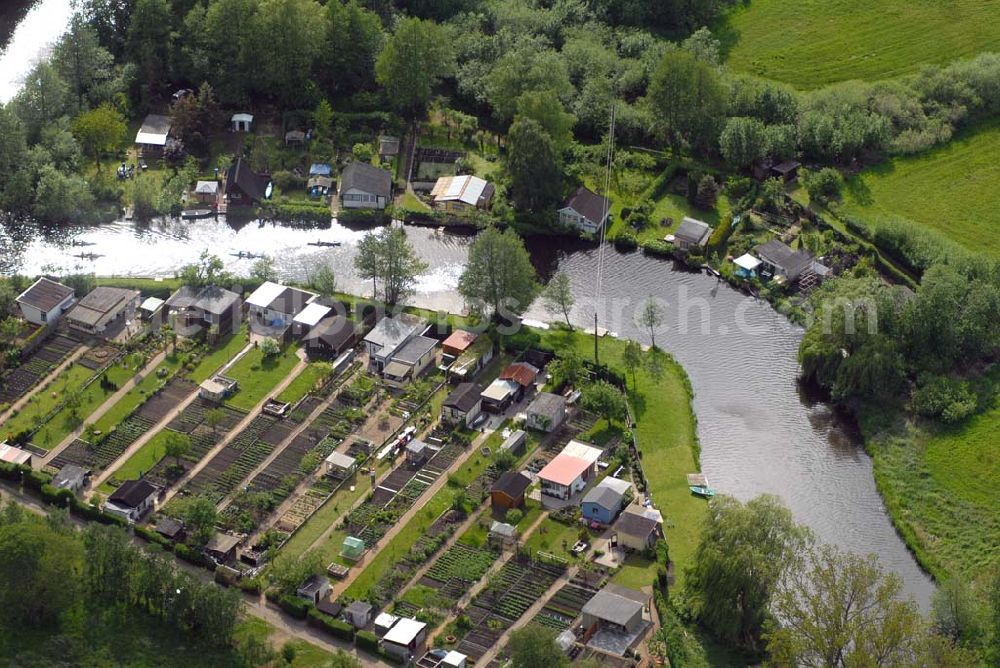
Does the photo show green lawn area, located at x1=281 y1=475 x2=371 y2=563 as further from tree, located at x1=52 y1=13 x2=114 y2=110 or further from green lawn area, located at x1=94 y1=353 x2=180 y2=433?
tree, located at x1=52 y1=13 x2=114 y2=110

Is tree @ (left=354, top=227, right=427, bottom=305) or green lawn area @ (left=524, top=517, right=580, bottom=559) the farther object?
tree @ (left=354, top=227, right=427, bottom=305)

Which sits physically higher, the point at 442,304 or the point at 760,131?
the point at 760,131

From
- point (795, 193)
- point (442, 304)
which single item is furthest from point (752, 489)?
point (795, 193)

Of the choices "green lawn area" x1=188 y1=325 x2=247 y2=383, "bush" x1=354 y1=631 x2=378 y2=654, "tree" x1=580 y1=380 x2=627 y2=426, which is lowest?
"bush" x1=354 y1=631 x2=378 y2=654

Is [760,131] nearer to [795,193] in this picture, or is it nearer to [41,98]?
[795,193]

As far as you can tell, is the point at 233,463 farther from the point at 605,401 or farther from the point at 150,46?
the point at 150,46

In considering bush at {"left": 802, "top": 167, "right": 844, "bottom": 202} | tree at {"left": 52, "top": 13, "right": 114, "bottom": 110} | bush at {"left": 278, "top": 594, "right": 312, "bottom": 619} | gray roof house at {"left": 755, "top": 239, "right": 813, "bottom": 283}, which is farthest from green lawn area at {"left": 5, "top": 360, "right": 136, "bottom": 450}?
bush at {"left": 802, "top": 167, "right": 844, "bottom": 202}

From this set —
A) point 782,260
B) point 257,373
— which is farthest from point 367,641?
point 782,260
